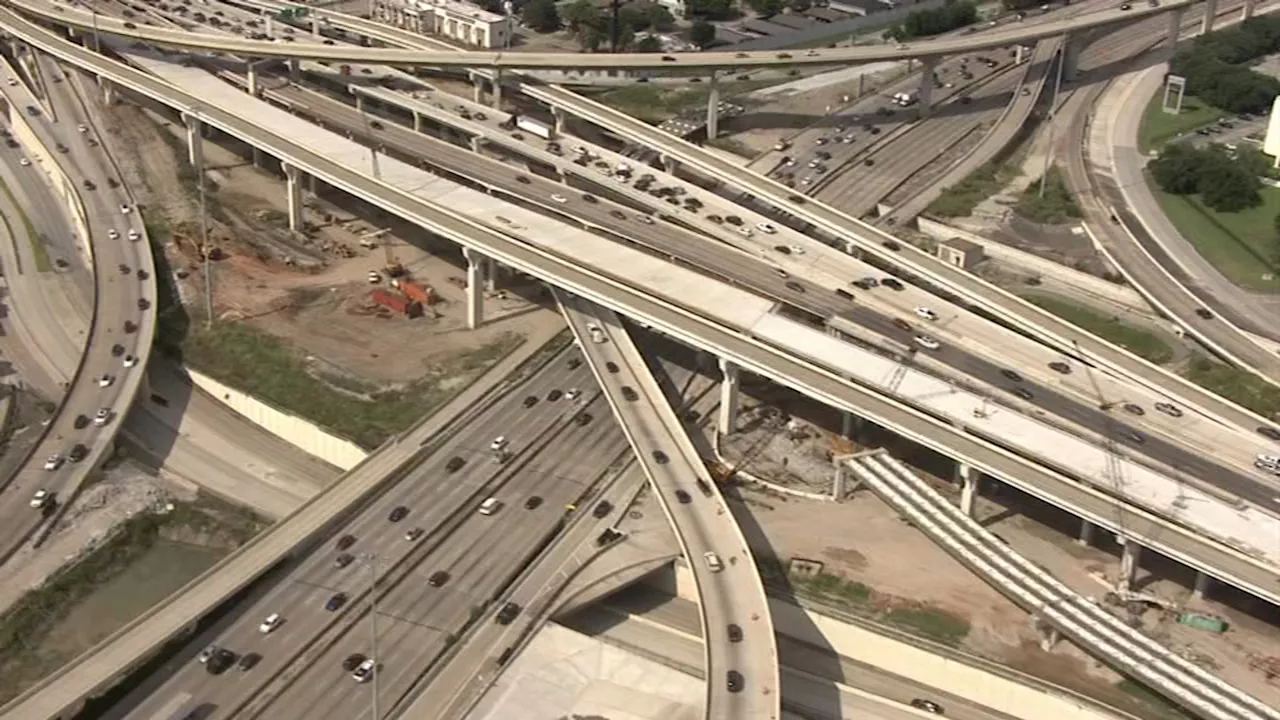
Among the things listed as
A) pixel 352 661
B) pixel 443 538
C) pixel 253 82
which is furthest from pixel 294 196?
pixel 352 661

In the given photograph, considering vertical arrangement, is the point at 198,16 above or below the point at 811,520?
above

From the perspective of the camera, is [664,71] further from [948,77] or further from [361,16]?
[361,16]

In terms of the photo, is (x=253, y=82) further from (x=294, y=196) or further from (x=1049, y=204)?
(x=1049, y=204)

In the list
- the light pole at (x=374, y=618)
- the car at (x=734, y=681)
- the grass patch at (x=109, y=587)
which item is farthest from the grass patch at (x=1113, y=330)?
the grass patch at (x=109, y=587)

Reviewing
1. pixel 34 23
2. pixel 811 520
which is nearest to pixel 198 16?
pixel 34 23

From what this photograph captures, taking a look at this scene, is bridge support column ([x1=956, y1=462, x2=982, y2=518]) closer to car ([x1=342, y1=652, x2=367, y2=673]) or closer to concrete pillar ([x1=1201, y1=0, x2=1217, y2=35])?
car ([x1=342, y1=652, x2=367, y2=673])

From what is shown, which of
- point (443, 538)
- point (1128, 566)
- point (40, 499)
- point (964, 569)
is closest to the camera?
point (1128, 566)

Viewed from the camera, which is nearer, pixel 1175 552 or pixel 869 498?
pixel 1175 552
